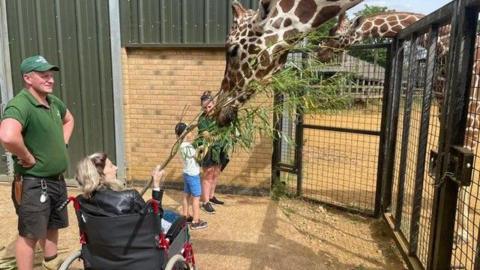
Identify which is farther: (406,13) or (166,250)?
(406,13)

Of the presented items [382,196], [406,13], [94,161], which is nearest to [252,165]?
[382,196]

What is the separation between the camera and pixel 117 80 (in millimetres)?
6074

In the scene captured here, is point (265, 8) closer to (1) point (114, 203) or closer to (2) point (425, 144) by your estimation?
(2) point (425, 144)

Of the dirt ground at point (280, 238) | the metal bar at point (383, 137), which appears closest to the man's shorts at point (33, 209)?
the dirt ground at point (280, 238)

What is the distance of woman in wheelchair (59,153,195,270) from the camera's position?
253 cm

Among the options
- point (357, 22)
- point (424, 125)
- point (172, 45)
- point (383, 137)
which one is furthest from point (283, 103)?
point (357, 22)

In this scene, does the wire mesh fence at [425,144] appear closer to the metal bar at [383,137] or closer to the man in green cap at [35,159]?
the metal bar at [383,137]

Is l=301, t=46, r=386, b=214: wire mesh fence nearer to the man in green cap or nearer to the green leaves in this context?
the green leaves

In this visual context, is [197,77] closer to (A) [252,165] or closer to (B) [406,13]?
(A) [252,165]

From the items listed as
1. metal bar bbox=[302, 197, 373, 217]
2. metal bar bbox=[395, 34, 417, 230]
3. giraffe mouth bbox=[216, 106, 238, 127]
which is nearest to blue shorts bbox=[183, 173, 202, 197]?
giraffe mouth bbox=[216, 106, 238, 127]

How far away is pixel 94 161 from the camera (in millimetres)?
2705

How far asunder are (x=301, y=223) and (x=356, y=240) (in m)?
0.73

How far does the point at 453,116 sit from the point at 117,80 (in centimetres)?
473

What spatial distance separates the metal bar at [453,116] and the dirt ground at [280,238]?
1.24 metres
